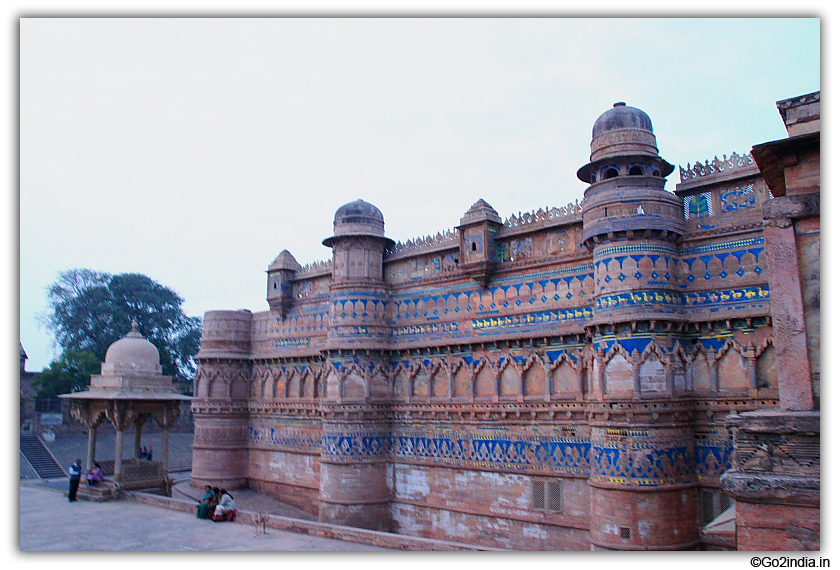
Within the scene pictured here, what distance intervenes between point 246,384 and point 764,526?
17.3 m

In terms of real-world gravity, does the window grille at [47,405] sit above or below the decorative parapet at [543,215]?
below

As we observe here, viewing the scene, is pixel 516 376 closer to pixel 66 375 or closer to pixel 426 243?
pixel 426 243

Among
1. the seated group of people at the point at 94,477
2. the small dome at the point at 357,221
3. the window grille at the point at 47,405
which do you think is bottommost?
the seated group of people at the point at 94,477

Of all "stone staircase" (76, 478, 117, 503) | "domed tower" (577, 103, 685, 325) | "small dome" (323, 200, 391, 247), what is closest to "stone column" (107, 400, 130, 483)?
"stone staircase" (76, 478, 117, 503)

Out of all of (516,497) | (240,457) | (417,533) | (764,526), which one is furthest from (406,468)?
(764,526)

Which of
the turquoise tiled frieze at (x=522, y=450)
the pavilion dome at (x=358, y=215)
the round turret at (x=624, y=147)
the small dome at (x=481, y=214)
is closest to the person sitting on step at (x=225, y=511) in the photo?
the turquoise tiled frieze at (x=522, y=450)

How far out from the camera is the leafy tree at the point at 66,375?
105 ft

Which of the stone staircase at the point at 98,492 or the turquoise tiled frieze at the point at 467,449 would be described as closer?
the turquoise tiled frieze at the point at 467,449

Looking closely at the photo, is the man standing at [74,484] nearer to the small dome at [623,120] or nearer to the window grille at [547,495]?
the window grille at [547,495]

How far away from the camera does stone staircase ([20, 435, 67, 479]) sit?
81.3 ft

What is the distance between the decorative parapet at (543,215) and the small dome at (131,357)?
10277mm

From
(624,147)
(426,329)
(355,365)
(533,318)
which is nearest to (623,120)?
(624,147)

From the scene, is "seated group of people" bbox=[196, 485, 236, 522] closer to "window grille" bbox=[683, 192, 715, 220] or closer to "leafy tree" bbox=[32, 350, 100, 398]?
"window grille" bbox=[683, 192, 715, 220]

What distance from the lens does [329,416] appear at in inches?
633
